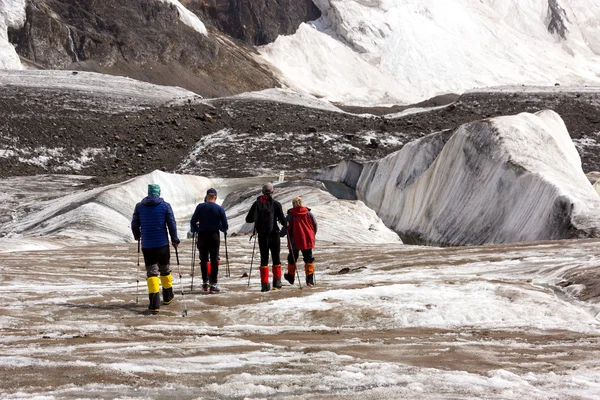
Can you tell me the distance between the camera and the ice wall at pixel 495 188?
18000 millimetres

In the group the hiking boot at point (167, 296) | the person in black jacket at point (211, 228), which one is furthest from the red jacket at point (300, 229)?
the hiking boot at point (167, 296)

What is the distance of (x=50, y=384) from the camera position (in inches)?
220

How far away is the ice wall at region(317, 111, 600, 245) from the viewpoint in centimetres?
1800

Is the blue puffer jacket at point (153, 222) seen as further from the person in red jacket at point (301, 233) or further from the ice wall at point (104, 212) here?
the ice wall at point (104, 212)

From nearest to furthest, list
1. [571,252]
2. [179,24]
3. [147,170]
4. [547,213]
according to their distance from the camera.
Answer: [571,252], [547,213], [147,170], [179,24]

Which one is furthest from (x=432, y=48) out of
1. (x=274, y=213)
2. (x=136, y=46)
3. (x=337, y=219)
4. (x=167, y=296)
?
(x=167, y=296)

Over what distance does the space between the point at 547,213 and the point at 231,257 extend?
24.4 feet

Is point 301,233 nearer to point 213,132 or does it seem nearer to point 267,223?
point 267,223

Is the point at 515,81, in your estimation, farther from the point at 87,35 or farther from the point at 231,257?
the point at 231,257

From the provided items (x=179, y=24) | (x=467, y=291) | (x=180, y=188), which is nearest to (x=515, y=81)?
(x=179, y=24)

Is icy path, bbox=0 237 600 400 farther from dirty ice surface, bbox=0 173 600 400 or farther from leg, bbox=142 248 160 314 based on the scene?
leg, bbox=142 248 160 314

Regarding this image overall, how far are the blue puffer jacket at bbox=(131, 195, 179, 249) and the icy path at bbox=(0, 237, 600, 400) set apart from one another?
88 cm

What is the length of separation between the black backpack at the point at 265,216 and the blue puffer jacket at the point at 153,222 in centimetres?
172

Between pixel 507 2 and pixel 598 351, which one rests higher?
pixel 507 2
